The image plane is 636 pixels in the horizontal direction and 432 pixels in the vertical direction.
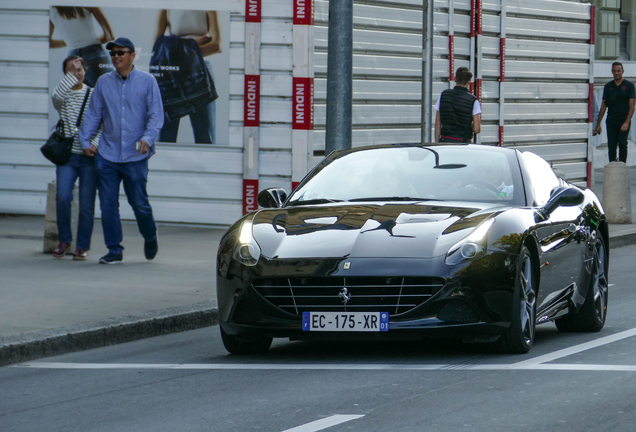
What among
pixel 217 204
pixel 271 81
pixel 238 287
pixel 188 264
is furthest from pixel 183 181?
pixel 238 287

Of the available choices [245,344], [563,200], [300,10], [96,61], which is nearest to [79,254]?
[96,61]

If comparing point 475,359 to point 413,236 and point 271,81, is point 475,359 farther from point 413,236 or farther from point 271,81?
point 271,81

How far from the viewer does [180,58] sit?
47.4 ft

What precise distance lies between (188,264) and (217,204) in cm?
329

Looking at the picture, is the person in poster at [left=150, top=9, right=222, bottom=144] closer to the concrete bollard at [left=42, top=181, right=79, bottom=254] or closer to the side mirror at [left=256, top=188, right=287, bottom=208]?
the concrete bollard at [left=42, top=181, right=79, bottom=254]

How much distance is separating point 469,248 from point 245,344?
1.49 meters

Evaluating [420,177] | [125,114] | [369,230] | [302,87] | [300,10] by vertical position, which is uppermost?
[300,10]

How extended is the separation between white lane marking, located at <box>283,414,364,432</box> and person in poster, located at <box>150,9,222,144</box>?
31.2ft

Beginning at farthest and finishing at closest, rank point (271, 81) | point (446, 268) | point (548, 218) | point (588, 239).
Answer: point (271, 81)
point (588, 239)
point (548, 218)
point (446, 268)

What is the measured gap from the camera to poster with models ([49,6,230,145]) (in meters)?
14.4

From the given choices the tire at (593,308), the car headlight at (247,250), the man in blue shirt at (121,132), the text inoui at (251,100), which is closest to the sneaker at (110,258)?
the man in blue shirt at (121,132)

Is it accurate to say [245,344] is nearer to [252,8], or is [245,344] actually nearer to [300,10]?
[300,10]

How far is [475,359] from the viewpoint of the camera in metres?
6.85

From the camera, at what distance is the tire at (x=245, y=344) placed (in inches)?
284
